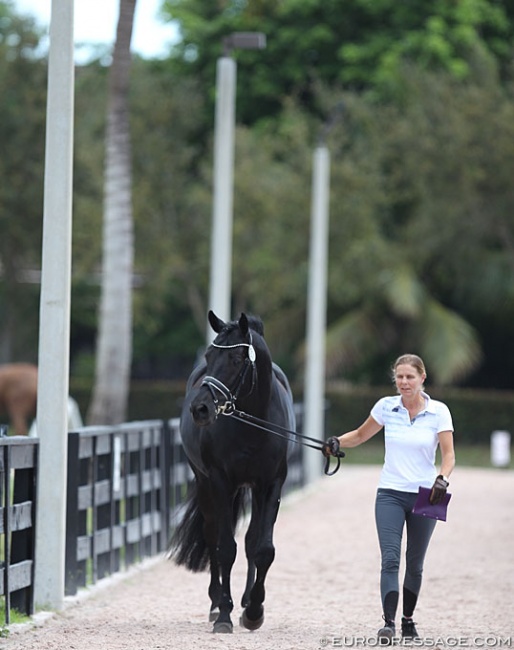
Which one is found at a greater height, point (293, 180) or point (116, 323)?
point (293, 180)

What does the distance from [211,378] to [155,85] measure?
3500cm

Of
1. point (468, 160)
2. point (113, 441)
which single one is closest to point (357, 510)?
point (113, 441)

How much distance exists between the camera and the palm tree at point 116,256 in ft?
75.0

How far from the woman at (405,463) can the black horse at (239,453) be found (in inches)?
39.2

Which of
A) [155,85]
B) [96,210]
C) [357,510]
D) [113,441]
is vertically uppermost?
[155,85]

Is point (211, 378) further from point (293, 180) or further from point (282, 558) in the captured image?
point (293, 180)

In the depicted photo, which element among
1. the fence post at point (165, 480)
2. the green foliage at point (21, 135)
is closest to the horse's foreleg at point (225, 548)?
the fence post at point (165, 480)

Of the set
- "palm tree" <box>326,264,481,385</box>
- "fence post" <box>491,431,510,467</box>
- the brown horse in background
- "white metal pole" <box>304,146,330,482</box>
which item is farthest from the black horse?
"palm tree" <box>326,264,481,385</box>

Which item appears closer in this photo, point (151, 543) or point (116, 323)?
point (151, 543)

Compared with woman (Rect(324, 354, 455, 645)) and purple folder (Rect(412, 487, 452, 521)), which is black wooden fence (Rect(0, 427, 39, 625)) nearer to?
woman (Rect(324, 354, 455, 645))

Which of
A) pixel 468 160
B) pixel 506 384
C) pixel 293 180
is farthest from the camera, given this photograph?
pixel 506 384

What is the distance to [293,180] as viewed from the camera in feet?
131

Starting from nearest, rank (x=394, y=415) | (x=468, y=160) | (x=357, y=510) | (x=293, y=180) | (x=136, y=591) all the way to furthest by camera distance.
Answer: (x=394, y=415) → (x=136, y=591) → (x=357, y=510) → (x=468, y=160) → (x=293, y=180)

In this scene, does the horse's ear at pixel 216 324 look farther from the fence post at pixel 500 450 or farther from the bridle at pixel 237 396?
the fence post at pixel 500 450
